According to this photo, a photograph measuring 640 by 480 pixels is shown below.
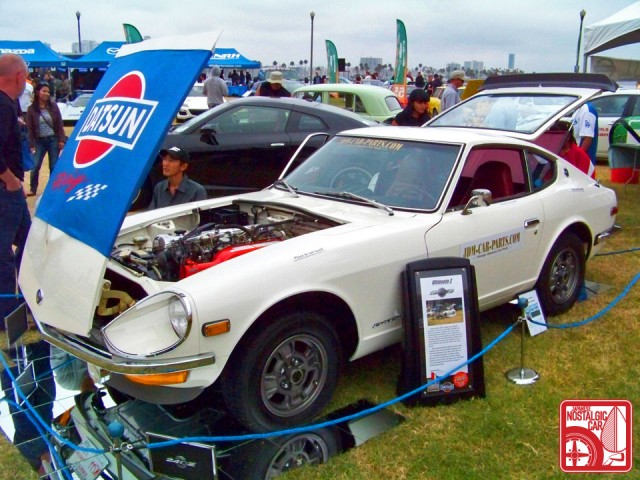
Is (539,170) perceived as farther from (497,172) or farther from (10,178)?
(10,178)

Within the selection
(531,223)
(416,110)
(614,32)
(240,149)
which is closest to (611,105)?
(614,32)

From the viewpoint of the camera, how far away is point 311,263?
3.29 m

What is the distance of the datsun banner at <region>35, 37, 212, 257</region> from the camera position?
3.01 m

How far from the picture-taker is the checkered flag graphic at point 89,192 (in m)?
3.19

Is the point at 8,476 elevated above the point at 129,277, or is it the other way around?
the point at 129,277

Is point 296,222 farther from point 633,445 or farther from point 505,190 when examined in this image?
point 633,445

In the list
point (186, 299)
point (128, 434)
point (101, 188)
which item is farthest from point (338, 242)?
point (128, 434)

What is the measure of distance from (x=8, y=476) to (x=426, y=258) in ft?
8.14

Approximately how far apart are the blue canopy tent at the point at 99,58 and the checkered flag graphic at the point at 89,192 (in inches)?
1105

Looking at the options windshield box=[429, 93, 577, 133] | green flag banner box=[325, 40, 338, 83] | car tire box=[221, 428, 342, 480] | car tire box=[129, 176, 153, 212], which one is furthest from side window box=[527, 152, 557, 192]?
green flag banner box=[325, 40, 338, 83]

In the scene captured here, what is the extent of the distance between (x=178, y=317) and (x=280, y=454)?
0.87 metres

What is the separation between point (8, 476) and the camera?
10.1 ft

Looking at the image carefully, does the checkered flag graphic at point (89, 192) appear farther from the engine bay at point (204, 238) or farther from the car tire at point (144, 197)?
the car tire at point (144, 197)

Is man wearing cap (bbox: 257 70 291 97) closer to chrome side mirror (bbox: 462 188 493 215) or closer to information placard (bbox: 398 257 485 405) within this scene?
chrome side mirror (bbox: 462 188 493 215)
